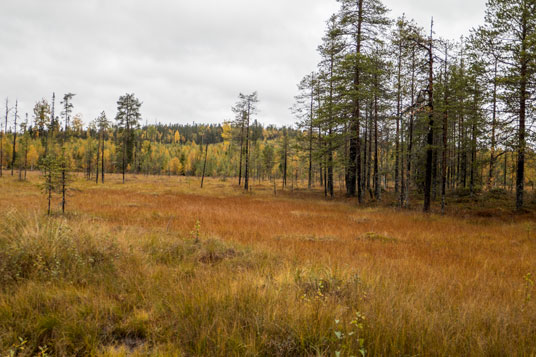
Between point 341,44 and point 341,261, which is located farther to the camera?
point 341,44

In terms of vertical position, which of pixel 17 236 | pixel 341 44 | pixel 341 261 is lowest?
pixel 341 261

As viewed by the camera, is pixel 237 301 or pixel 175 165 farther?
pixel 175 165

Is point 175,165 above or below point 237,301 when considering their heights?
above

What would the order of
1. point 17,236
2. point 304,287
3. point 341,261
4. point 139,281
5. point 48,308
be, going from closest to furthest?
point 48,308, point 304,287, point 139,281, point 17,236, point 341,261

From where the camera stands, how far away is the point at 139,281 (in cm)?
350

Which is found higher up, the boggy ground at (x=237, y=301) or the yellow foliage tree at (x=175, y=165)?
the yellow foliage tree at (x=175, y=165)

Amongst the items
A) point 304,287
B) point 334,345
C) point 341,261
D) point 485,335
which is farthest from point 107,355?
point 341,261

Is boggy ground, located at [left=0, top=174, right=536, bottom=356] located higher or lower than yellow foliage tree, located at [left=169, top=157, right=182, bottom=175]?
lower

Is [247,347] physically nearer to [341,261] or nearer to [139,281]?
[139,281]

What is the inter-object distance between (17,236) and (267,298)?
4870 mm

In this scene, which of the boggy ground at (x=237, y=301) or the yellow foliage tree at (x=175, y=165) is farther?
the yellow foliage tree at (x=175, y=165)

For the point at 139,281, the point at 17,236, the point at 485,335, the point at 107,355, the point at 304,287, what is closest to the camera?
the point at 107,355

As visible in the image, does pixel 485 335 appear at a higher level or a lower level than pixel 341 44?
lower

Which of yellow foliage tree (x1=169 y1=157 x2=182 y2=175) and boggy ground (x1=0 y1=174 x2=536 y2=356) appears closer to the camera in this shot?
boggy ground (x1=0 y1=174 x2=536 y2=356)
